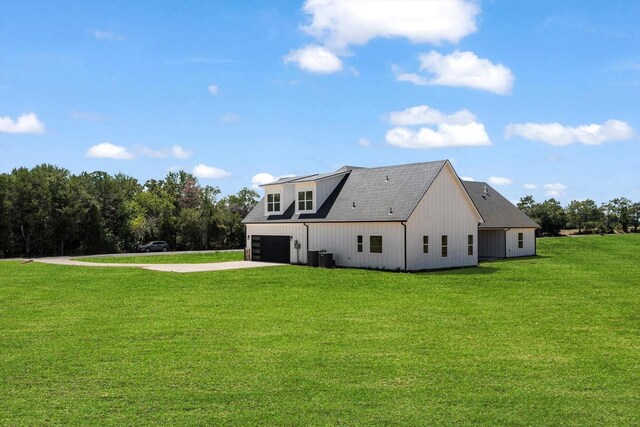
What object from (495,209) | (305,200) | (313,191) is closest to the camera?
(313,191)

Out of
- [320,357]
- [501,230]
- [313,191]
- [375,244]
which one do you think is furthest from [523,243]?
[320,357]

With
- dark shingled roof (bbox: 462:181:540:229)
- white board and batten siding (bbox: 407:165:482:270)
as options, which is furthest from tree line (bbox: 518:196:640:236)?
white board and batten siding (bbox: 407:165:482:270)

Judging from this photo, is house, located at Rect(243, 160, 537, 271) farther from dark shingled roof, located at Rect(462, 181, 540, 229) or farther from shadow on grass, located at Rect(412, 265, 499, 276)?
dark shingled roof, located at Rect(462, 181, 540, 229)

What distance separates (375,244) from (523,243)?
1751 cm

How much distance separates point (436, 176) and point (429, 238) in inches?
138

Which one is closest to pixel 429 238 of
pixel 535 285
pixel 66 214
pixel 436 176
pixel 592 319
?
pixel 436 176

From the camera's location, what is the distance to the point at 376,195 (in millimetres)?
32719

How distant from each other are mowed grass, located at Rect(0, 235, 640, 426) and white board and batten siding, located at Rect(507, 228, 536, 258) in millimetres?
21494

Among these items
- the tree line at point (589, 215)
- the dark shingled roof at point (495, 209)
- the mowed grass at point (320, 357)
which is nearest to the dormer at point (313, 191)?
the dark shingled roof at point (495, 209)

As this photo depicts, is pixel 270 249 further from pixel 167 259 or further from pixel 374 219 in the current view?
pixel 374 219

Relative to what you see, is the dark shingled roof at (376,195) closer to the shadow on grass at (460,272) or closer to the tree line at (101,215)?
the shadow on grass at (460,272)

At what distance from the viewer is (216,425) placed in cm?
685

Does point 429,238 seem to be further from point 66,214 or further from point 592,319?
point 66,214

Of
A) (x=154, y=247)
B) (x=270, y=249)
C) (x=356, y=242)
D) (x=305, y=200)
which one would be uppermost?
(x=305, y=200)
